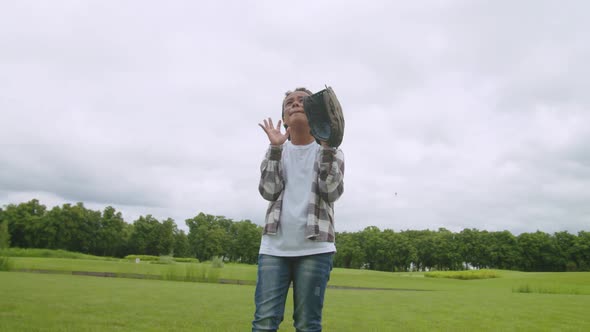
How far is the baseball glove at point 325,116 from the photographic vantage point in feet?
9.32

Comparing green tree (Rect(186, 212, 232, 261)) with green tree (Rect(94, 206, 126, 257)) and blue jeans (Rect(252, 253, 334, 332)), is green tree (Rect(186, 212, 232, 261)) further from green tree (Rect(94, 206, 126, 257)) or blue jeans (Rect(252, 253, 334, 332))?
blue jeans (Rect(252, 253, 334, 332))

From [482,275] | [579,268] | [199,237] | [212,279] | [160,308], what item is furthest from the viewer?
[199,237]

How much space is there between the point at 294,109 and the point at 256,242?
83896mm

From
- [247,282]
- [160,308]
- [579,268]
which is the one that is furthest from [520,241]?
[160,308]

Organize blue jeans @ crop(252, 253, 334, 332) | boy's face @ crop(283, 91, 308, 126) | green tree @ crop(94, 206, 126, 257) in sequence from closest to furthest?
blue jeans @ crop(252, 253, 334, 332)
boy's face @ crop(283, 91, 308, 126)
green tree @ crop(94, 206, 126, 257)

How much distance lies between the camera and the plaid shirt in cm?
281

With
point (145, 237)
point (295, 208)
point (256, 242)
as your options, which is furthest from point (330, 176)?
point (256, 242)

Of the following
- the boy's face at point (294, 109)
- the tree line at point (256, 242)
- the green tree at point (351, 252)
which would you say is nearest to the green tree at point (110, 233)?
the tree line at point (256, 242)

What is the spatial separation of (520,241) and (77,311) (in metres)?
83.5

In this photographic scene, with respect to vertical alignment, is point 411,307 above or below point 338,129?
below

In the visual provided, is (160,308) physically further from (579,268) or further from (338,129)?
(579,268)

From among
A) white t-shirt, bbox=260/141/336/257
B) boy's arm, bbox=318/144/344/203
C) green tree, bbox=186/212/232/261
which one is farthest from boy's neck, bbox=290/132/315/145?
green tree, bbox=186/212/232/261

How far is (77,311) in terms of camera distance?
746 cm

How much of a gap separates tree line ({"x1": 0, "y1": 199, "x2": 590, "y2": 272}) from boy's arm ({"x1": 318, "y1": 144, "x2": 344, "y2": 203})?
6985 centimetres
